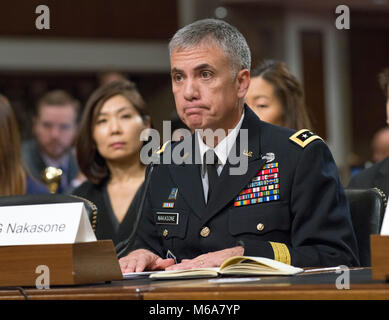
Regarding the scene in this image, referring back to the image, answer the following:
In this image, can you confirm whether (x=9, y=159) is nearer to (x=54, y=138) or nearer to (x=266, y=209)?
(x=266, y=209)

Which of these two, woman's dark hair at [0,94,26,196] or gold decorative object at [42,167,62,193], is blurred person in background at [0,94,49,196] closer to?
woman's dark hair at [0,94,26,196]

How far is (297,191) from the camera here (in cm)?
230

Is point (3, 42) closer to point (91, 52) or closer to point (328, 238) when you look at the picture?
point (91, 52)

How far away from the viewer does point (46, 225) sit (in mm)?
1771

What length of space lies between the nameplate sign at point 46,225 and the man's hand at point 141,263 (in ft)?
1.06

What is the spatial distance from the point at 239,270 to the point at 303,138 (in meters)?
0.70

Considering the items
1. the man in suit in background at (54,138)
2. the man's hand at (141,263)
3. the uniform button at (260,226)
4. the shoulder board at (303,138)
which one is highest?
the man in suit in background at (54,138)

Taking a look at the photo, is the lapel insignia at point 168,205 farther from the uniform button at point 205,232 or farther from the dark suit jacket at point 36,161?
the dark suit jacket at point 36,161

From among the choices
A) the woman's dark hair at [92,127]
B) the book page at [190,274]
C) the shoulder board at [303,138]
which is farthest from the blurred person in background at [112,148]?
the book page at [190,274]

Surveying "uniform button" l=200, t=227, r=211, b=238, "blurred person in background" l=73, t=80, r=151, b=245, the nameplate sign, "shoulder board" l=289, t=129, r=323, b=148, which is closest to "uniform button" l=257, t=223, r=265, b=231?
"uniform button" l=200, t=227, r=211, b=238

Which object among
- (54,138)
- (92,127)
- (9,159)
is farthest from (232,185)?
(54,138)

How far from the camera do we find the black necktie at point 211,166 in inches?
95.5

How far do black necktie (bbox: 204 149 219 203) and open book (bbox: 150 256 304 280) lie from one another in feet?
1.95

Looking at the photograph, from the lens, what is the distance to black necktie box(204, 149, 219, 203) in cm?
243
